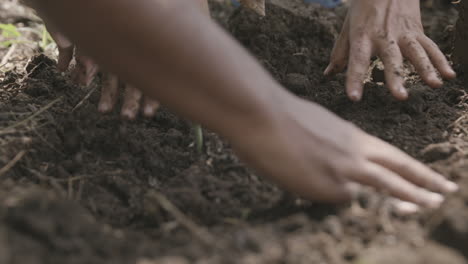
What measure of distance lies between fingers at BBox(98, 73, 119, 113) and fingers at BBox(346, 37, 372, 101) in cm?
78

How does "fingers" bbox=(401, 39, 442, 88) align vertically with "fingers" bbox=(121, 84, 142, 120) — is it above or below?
above

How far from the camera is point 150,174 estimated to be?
1.55 m

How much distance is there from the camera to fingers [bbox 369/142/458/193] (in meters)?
1.22

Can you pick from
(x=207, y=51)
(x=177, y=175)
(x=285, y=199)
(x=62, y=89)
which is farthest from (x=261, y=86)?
(x=62, y=89)

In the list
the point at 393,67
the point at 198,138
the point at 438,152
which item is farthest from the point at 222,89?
the point at 393,67

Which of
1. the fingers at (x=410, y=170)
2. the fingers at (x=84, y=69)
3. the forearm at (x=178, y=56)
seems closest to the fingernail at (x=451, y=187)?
the fingers at (x=410, y=170)

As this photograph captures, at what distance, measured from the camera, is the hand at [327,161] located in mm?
1128

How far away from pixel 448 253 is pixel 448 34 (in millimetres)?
1561

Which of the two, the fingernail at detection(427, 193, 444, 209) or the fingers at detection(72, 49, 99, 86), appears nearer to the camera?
the fingernail at detection(427, 193, 444, 209)

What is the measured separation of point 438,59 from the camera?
5.93 ft

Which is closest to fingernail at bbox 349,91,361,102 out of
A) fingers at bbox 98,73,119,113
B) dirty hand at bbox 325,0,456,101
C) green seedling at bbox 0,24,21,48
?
dirty hand at bbox 325,0,456,101

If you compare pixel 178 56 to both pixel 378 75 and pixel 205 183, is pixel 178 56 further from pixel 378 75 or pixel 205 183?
pixel 378 75

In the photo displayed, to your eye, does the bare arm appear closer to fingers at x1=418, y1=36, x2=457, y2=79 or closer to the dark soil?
the dark soil

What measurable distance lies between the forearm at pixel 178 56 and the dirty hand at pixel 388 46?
69 cm
